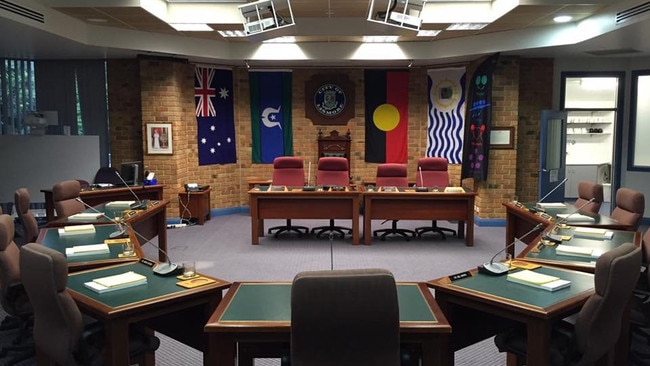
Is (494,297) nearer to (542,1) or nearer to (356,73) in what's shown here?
(542,1)

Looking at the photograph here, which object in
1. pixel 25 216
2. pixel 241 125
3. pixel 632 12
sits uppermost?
pixel 632 12

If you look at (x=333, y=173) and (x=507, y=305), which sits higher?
(x=333, y=173)

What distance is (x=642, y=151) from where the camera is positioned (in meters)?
9.34

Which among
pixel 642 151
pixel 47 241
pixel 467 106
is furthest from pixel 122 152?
pixel 642 151

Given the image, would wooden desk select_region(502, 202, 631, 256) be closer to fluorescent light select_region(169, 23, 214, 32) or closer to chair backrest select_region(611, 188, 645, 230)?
chair backrest select_region(611, 188, 645, 230)

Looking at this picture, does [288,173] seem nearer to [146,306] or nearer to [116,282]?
[116,282]

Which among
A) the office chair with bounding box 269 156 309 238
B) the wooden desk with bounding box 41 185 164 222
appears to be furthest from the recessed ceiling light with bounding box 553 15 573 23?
the wooden desk with bounding box 41 185 164 222

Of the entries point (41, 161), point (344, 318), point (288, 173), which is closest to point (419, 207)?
point (288, 173)

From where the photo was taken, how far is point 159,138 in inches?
358

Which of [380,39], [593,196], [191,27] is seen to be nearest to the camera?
[593,196]

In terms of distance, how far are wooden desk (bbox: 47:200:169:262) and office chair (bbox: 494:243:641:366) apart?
3.29 meters

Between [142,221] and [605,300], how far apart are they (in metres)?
4.89

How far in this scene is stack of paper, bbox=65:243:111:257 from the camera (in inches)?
152

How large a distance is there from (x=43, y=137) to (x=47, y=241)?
522cm
